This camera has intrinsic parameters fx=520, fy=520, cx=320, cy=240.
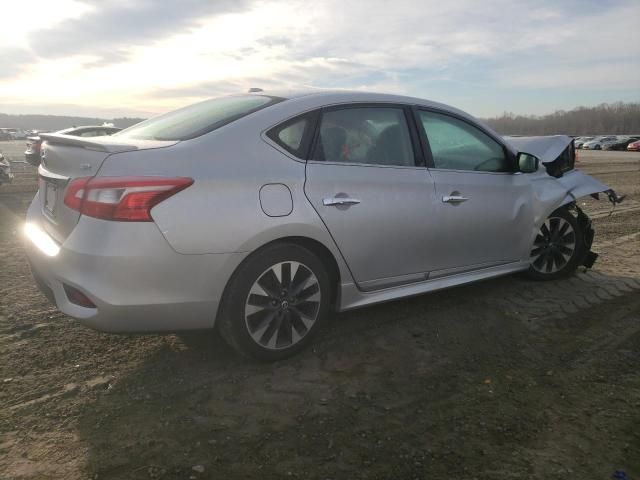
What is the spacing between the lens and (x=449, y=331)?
12.4 ft

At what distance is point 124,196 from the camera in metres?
2.62

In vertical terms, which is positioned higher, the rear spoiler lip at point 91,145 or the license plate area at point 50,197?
the rear spoiler lip at point 91,145

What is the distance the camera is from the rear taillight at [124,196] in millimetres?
2615

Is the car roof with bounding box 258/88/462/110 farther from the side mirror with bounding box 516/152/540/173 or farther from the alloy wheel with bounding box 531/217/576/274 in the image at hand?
the alloy wheel with bounding box 531/217/576/274

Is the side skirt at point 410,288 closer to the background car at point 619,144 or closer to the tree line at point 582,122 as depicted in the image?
the background car at point 619,144

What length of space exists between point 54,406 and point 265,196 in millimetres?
1573

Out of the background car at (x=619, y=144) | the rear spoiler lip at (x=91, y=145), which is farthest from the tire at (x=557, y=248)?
the background car at (x=619, y=144)

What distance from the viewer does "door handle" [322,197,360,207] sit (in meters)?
3.19

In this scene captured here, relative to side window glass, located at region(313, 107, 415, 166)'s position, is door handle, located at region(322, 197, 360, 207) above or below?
below

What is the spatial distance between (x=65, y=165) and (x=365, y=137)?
1874mm

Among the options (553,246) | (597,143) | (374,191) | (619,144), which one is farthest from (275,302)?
(597,143)

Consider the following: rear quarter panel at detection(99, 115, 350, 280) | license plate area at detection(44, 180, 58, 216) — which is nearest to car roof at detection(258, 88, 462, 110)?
rear quarter panel at detection(99, 115, 350, 280)

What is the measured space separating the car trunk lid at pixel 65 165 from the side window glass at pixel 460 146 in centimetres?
196

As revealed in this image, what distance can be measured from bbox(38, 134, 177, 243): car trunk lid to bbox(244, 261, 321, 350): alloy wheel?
3.17ft
